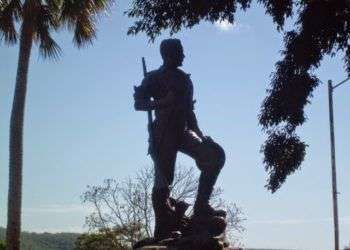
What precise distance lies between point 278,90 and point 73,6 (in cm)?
855

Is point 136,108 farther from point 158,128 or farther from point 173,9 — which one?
point 173,9

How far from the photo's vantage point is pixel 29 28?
1595 centimetres

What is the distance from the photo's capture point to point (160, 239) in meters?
6.00

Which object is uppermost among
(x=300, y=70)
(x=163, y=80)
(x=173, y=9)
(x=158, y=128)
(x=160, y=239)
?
(x=173, y=9)

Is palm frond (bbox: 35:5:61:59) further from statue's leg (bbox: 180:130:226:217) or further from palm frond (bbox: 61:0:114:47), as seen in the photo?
statue's leg (bbox: 180:130:226:217)

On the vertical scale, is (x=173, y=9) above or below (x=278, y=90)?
above

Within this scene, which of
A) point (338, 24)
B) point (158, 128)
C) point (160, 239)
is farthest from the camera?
point (338, 24)

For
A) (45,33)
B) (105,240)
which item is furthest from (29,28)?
(105,240)

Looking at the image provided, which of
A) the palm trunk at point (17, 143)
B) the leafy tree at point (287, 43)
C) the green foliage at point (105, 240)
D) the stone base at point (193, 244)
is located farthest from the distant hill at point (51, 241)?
the stone base at point (193, 244)

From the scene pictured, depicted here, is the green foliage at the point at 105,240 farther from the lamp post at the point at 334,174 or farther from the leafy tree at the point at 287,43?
the leafy tree at the point at 287,43

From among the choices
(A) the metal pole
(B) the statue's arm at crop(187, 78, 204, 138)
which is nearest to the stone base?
(B) the statue's arm at crop(187, 78, 204, 138)

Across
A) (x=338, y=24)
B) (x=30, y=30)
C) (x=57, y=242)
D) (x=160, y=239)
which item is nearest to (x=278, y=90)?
(x=338, y=24)

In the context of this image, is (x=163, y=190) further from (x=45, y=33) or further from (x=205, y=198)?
(x=45, y=33)

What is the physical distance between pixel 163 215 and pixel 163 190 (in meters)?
0.23
